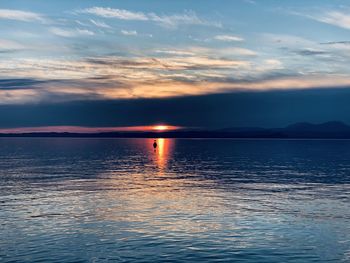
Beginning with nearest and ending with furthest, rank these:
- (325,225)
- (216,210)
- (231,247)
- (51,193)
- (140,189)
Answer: (231,247)
(325,225)
(216,210)
(51,193)
(140,189)

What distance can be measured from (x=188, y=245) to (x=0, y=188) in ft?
168

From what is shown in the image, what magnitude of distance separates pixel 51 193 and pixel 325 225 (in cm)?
4326

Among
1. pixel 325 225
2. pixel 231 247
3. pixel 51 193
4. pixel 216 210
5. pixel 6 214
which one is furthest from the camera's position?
pixel 51 193

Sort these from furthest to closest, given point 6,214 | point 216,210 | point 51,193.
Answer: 1. point 51,193
2. point 216,210
3. point 6,214

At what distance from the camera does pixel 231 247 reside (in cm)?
3784

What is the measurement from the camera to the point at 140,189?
3056 inches

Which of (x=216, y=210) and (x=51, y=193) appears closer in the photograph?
(x=216, y=210)

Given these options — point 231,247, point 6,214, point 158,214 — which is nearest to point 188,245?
point 231,247

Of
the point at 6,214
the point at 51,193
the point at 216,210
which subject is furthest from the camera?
the point at 51,193

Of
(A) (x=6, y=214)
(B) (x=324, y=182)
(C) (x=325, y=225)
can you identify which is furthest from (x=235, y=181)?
(A) (x=6, y=214)

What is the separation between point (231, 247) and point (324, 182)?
5652cm

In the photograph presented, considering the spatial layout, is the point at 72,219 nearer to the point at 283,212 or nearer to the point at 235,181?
the point at 283,212

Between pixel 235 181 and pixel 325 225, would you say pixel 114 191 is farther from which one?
pixel 325 225

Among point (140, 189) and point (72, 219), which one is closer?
point (72, 219)
